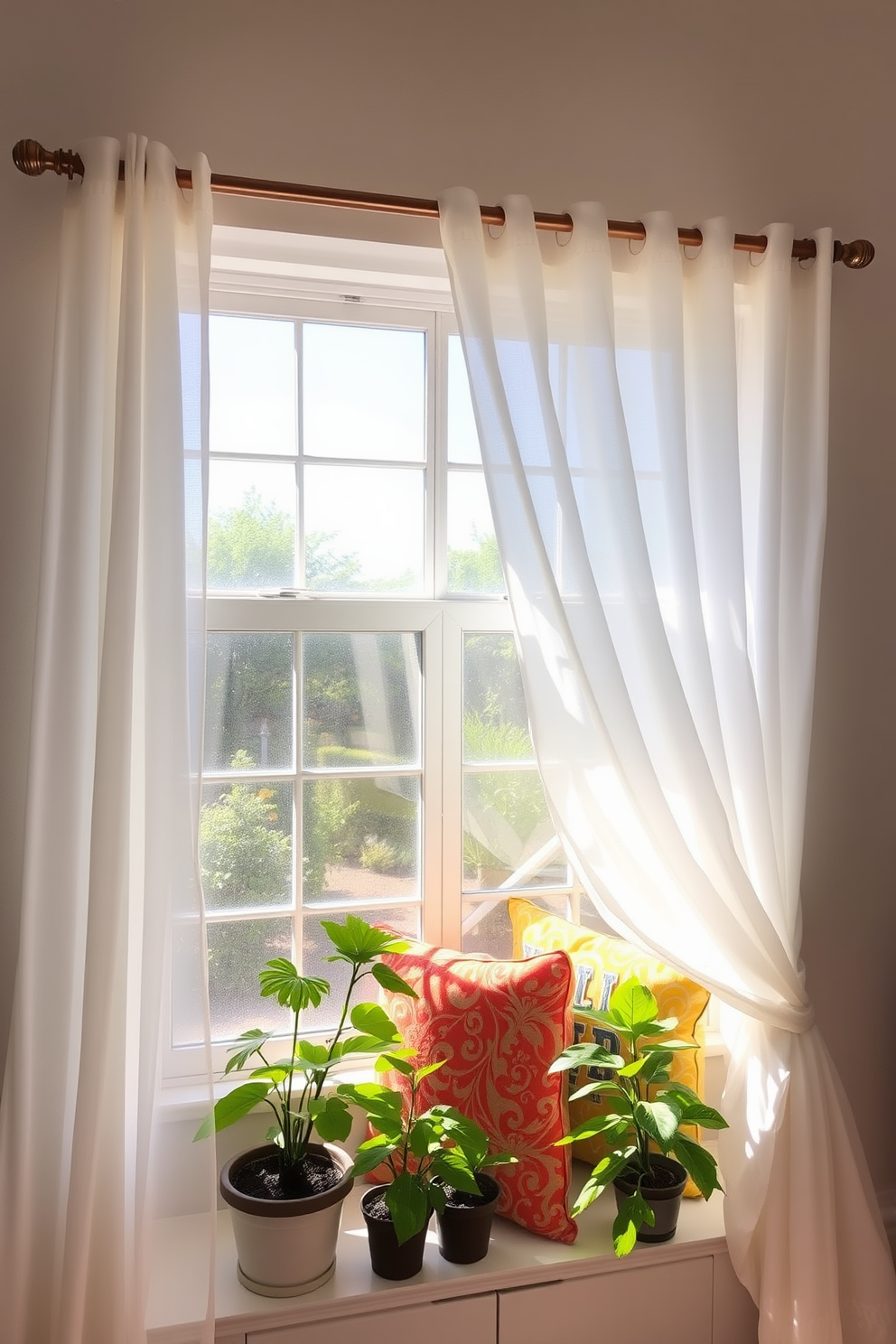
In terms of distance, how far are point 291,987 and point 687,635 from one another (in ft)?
3.05

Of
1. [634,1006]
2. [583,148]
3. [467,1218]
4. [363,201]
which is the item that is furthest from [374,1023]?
[583,148]

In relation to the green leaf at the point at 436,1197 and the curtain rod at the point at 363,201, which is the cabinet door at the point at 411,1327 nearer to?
the green leaf at the point at 436,1197

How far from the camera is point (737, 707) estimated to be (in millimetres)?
1820

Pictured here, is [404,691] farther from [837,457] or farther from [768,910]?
[837,457]

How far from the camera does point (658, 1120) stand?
5.39 feet

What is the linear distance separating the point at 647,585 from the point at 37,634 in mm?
1033

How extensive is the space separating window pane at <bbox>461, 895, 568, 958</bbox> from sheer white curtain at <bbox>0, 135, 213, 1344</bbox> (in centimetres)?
73

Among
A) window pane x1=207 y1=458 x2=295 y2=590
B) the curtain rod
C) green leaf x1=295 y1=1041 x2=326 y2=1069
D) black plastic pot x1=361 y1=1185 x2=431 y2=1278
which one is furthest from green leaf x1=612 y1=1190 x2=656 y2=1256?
the curtain rod

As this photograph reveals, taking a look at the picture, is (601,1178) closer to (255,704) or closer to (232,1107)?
(232,1107)

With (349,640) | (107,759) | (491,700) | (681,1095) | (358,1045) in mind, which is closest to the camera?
(107,759)

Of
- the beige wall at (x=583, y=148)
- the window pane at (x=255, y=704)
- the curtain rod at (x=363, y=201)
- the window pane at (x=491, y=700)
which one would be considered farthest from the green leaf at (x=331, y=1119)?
the curtain rod at (x=363, y=201)

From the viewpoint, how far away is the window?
1969 mm

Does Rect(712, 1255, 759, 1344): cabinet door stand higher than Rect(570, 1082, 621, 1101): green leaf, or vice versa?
Rect(570, 1082, 621, 1101): green leaf

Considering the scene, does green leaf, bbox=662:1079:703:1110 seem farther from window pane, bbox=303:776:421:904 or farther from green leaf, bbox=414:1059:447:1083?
window pane, bbox=303:776:421:904
